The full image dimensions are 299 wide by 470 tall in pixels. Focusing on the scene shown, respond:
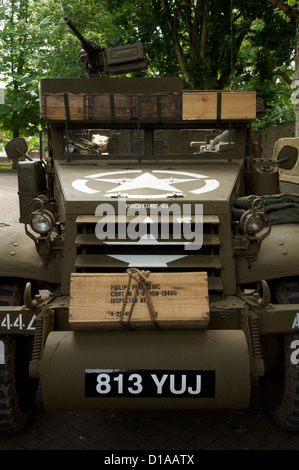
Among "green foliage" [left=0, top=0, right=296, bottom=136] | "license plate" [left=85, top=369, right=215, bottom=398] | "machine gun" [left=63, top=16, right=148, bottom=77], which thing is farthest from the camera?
"green foliage" [left=0, top=0, right=296, bottom=136]

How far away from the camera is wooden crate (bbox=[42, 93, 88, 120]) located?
490 cm

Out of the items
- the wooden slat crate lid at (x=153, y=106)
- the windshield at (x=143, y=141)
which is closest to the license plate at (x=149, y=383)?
the windshield at (x=143, y=141)

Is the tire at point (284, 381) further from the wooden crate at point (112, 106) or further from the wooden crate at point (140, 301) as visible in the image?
the wooden crate at point (112, 106)

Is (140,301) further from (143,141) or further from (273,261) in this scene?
(143,141)

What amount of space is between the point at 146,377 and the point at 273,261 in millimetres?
1222

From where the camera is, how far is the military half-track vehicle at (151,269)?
3051 mm

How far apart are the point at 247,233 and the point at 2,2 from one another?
26293 millimetres

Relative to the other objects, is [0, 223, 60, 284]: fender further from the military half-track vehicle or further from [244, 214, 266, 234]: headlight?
[244, 214, 266, 234]: headlight

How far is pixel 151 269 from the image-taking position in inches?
142

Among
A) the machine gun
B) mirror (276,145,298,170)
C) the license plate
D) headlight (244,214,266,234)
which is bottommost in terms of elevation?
the license plate

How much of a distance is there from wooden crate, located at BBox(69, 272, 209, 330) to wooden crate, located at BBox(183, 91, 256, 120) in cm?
217

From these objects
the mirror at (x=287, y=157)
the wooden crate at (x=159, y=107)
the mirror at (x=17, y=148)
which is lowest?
the mirror at (x=287, y=157)

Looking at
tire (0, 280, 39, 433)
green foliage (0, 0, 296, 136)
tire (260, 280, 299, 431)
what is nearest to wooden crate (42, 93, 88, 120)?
tire (0, 280, 39, 433)

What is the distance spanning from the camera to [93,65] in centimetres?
628
